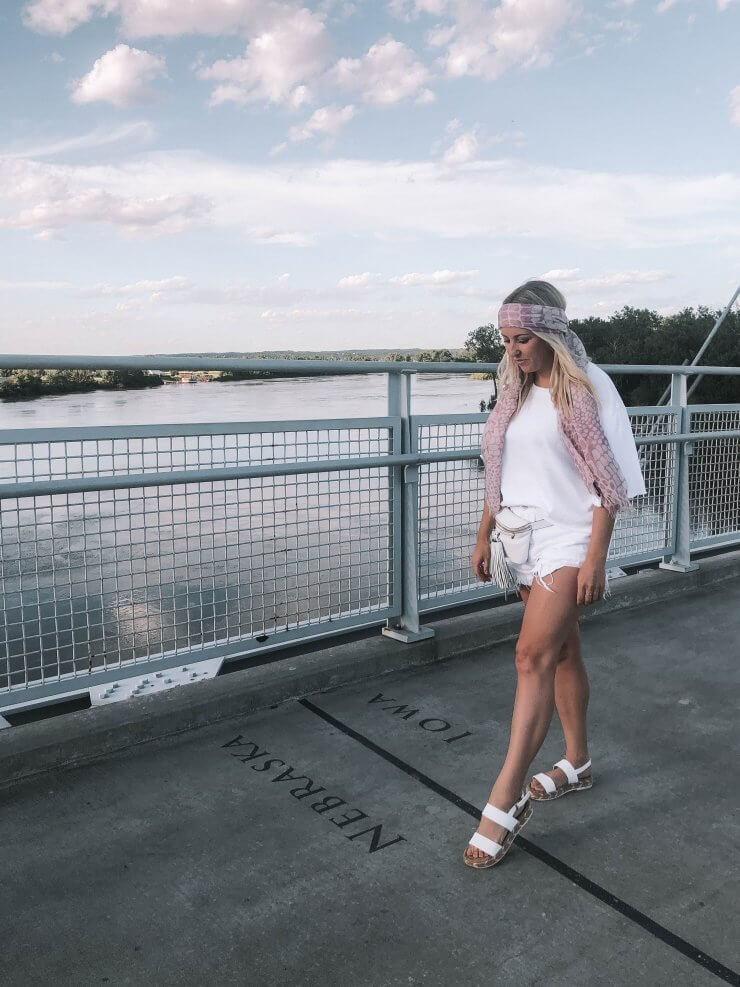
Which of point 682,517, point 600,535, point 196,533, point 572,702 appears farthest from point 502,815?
point 682,517

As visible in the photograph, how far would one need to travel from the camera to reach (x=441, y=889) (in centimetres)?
238

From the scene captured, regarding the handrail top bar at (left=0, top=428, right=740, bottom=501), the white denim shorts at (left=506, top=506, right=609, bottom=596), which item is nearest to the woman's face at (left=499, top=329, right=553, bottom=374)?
the white denim shorts at (left=506, top=506, right=609, bottom=596)

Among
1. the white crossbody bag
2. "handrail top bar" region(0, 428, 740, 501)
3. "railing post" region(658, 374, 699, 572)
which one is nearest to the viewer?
the white crossbody bag

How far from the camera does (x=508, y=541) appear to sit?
8.79 ft

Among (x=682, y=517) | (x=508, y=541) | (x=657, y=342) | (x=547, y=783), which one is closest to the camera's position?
(x=508, y=541)

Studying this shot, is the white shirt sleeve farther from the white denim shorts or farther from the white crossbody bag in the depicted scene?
the white crossbody bag

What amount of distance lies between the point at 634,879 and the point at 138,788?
1.63 metres

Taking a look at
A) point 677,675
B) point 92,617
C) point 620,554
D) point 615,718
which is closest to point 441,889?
point 615,718

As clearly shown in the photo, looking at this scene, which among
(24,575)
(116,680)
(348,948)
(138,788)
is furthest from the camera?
(116,680)

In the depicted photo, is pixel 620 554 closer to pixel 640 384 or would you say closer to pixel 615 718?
pixel 615 718

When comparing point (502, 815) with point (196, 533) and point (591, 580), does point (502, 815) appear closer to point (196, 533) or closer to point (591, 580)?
point (591, 580)

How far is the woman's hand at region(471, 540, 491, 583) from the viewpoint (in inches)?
114

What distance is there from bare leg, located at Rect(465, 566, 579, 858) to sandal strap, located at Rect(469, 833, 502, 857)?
2 centimetres

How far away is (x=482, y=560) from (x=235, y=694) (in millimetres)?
1308
